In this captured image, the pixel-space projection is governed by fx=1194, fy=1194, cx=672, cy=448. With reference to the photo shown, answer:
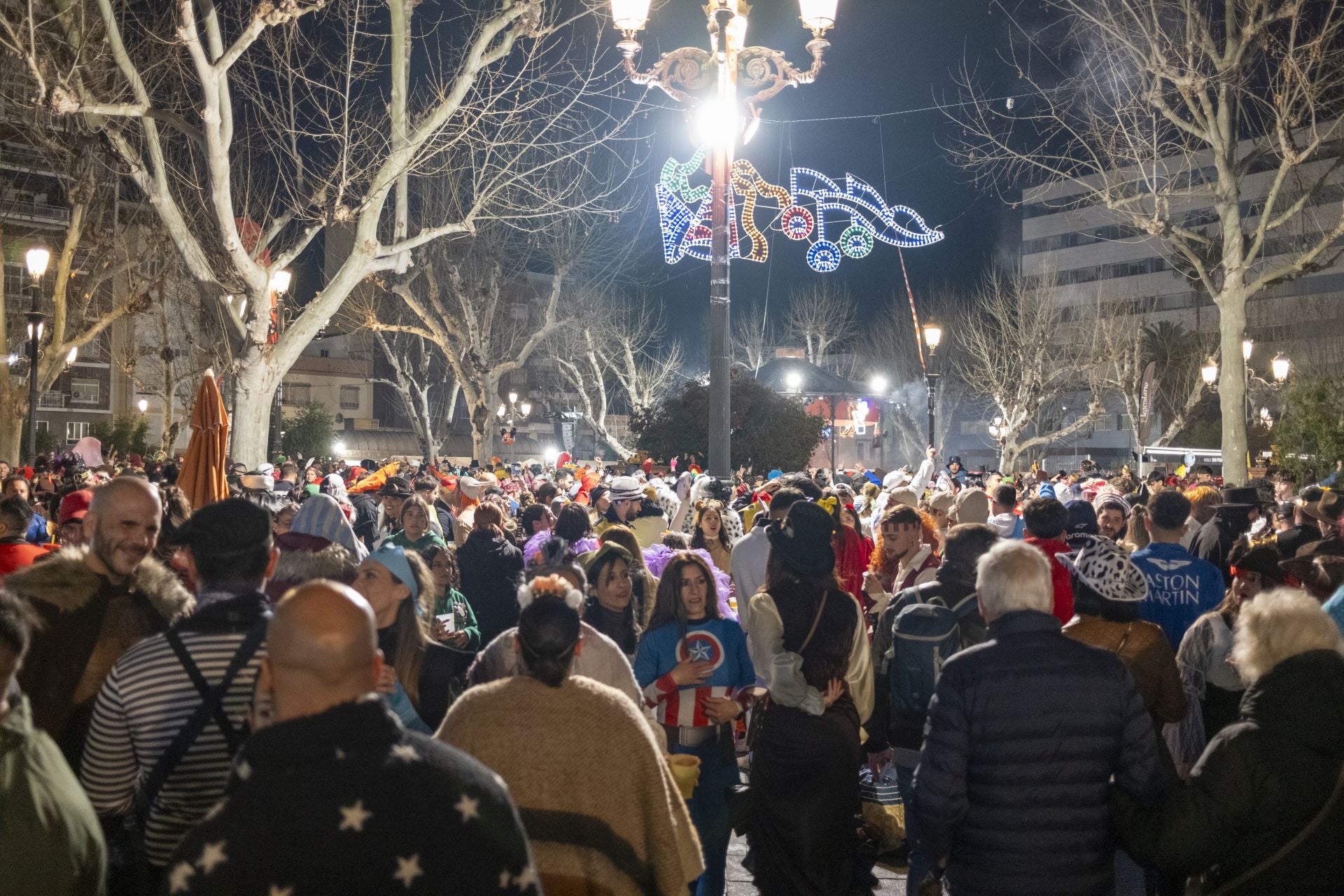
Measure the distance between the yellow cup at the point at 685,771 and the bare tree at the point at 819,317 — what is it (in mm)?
55080

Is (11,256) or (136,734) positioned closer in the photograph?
(136,734)

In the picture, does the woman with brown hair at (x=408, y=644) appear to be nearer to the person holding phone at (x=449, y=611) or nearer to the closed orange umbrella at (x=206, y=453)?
the person holding phone at (x=449, y=611)

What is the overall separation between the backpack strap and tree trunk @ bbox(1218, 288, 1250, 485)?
1863cm

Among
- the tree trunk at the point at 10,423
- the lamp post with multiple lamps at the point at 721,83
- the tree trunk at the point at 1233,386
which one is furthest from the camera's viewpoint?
the tree trunk at the point at 10,423

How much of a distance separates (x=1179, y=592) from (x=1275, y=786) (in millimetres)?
2772

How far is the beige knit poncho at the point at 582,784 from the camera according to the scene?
3262mm

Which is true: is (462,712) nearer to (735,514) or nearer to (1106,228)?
(735,514)

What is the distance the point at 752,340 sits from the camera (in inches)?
2392

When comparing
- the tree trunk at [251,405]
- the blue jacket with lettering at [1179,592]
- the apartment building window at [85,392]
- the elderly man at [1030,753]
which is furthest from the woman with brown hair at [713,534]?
the apartment building window at [85,392]

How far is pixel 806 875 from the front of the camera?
4.89m

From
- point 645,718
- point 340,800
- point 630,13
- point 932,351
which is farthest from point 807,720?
point 932,351

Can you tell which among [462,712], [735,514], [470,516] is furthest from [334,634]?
[470,516]

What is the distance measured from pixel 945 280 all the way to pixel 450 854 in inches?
2673

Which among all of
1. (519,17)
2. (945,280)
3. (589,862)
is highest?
(945,280)
